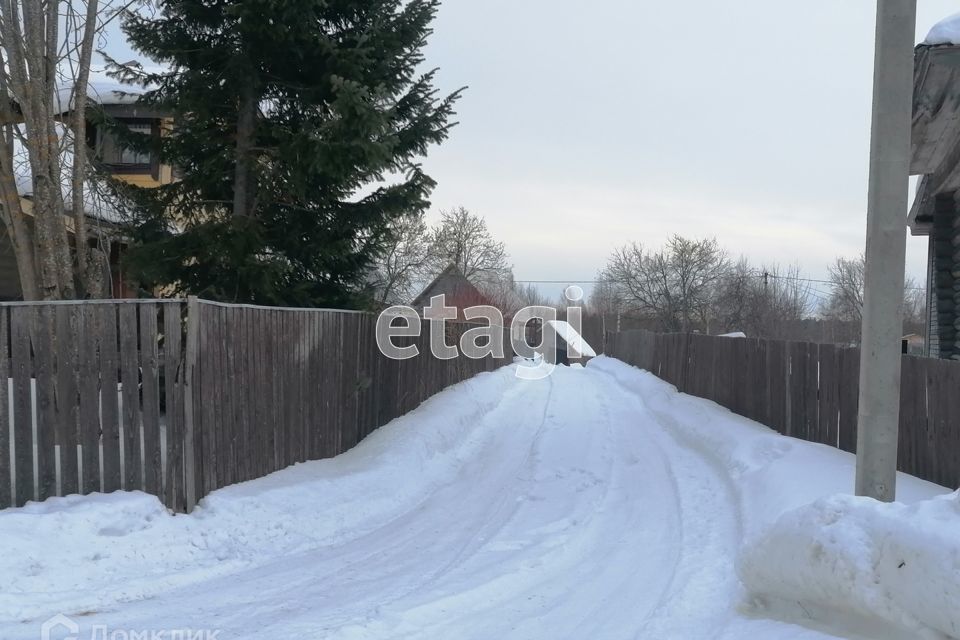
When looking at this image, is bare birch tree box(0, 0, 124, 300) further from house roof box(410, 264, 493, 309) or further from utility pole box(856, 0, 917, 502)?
house roof box(410, 264, 493, 309)

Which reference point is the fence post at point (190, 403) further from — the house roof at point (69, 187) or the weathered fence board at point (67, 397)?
the house roof at point (69, 187)

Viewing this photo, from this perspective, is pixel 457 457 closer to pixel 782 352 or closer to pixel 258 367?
pixel 258 367

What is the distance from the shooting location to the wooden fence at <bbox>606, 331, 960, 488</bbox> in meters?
7.28

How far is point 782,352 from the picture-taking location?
1202 cm

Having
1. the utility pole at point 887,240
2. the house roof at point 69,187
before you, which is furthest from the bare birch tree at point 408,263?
the utility pole at point 887,240

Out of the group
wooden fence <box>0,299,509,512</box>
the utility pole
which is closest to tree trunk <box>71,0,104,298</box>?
wooden fence <box>0,299,509,512</box>

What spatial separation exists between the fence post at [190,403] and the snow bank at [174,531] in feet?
0.79

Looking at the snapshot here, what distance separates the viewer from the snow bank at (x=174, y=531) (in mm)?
5105

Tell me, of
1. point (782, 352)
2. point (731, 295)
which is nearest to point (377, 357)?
point (782, 352)

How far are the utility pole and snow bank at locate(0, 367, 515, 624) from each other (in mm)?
4575

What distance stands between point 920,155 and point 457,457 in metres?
7.92

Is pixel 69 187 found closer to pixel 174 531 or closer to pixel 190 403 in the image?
pixel 190 403

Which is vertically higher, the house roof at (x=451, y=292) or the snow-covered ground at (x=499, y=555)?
the house roof at (x=451, y=292)

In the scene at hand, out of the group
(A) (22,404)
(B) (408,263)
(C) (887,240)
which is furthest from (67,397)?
(B) (408,263)
